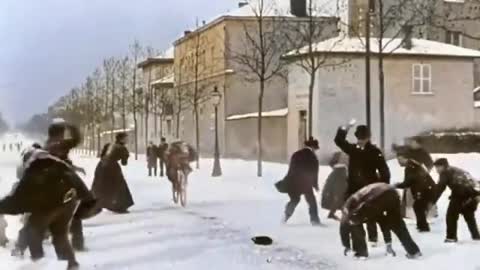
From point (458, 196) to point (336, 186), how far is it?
0.44 metres

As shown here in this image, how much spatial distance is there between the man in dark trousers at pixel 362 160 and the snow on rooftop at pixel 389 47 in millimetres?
208

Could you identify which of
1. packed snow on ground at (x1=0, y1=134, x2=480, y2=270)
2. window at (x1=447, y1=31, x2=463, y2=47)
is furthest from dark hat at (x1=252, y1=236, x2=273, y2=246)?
window at (x1=447, y1=31, x2=463, y2=47)

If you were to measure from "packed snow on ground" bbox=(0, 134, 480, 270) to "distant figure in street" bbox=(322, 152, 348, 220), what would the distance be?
0.03 m

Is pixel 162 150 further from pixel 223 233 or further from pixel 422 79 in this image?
pixel 422 79

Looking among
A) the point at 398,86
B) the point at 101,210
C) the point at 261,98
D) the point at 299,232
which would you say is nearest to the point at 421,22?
the point at 398,86

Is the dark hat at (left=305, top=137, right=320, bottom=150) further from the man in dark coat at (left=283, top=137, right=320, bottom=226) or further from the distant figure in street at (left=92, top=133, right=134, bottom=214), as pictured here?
the distant figure in street at (left=92, top=133, right=134, bottom=214)

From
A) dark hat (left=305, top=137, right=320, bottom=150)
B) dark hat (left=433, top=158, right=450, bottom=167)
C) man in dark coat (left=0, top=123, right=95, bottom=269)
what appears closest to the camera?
man in dark coat (left=0, top=123, right=95, bottom=269)

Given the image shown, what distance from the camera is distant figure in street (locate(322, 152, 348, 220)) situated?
2521mm

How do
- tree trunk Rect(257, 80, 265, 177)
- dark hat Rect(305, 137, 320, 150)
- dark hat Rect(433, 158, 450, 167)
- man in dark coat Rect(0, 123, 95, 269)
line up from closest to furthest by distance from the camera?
man in dark coat Rect(0, 123, 95, 269) < tree trunk Rect(257, 80, 265, 177) < dark hat Rect(305, 137, 320, 150) < dark hat Rect(433, 158, 450, 167)

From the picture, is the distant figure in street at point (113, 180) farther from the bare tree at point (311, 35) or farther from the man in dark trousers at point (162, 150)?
the bare tree at point (311, 35)

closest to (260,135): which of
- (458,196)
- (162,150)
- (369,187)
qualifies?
(162,150)

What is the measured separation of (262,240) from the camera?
2623mm

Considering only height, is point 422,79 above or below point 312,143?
above

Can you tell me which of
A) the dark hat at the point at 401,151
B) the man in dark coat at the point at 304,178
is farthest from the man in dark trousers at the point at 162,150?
the dark hat at the point at 401,151
